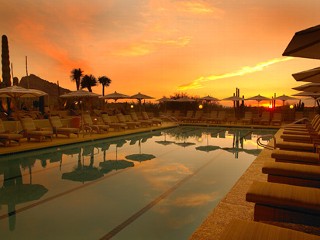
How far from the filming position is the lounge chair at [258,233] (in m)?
2.14

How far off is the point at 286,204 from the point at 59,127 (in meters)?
11.3

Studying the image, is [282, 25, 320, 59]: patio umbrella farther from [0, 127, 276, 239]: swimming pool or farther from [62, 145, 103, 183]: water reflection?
[62, 145, 103, 183]: water reflection

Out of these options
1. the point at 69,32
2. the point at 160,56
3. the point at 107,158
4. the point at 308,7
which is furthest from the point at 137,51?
the point at 107,158

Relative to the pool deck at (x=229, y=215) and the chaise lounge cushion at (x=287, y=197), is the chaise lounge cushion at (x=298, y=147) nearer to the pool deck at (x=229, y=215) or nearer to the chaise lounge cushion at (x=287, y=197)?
the pool deck at (x=229, y=215)

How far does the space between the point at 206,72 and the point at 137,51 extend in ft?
24.4

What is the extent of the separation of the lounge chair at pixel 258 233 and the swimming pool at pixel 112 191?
1.58 metres

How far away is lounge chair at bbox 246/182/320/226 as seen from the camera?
305cm

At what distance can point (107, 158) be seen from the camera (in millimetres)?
8844

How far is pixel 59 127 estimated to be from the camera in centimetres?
1261

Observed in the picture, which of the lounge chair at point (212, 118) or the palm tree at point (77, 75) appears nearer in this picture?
the lounge chair at point (212, 118)

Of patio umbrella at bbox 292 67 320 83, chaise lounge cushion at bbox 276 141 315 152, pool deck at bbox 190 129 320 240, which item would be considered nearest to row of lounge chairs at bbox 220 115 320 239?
pool deck at bbox 190 129 320 240

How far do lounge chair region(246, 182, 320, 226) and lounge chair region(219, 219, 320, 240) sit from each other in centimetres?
93

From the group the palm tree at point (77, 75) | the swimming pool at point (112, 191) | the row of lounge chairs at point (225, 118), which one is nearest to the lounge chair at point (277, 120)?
the row of lounge chairs at point (225, 118)

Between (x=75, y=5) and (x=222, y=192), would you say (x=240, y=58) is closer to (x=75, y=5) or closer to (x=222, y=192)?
(x=75, y=5)
